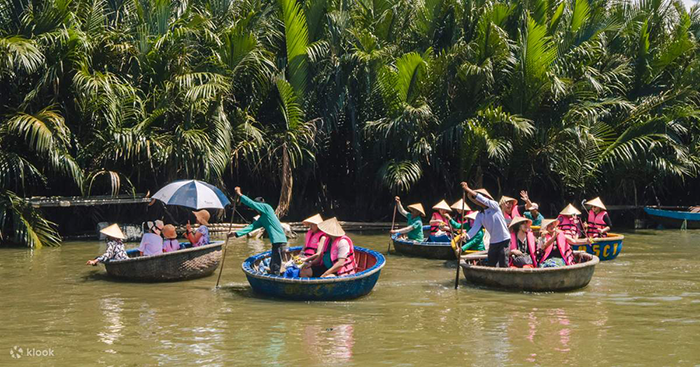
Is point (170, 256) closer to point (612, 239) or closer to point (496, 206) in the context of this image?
point (496, 206)

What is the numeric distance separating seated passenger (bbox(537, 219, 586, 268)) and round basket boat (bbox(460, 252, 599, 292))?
0.36 metres

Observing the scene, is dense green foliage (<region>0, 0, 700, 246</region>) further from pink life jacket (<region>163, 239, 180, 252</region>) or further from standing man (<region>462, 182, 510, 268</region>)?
standing man (<region>462, 182, 510, 268</region>)

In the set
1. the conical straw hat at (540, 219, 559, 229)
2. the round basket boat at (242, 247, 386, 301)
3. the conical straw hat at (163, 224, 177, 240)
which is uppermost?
the conical straw hat at (540, 219, 559, 229)

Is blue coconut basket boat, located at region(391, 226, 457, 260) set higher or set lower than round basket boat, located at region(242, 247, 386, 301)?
higher

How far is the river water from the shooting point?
919cm

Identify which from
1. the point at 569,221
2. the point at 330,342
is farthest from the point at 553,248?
the point at 330,342

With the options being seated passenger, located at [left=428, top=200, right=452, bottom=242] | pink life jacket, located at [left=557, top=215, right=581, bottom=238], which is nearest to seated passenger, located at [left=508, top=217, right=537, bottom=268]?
Result: pink life jacket, located at [left=557, top=215, right=581, bottom=238]

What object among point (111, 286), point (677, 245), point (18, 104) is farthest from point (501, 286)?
point (18, 104)

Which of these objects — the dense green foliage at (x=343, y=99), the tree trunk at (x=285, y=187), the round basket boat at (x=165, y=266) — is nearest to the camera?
the round basket boat at (x=165, y=266)

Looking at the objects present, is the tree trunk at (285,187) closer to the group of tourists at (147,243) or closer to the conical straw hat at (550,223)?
the group of tourists at (147,243)

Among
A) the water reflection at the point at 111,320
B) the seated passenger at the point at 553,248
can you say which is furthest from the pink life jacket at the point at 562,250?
the water reflection at the point at 111,320

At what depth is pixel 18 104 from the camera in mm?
20109

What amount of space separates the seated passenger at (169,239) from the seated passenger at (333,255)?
10.4ft

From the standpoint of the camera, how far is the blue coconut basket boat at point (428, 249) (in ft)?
56.7
